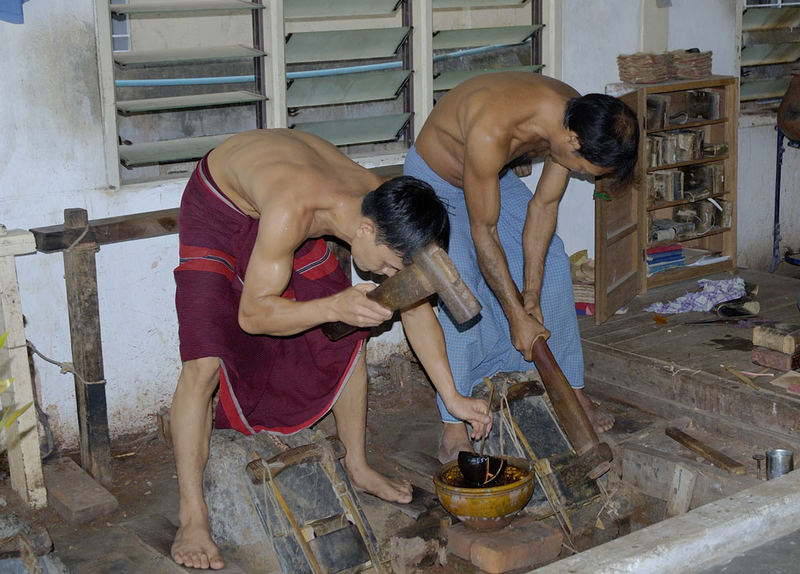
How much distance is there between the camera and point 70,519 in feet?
14.1

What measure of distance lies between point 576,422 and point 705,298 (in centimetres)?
243

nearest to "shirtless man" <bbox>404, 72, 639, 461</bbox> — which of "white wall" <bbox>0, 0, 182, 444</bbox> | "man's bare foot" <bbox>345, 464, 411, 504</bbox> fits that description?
"man's bare foot" <bbox>345, 464, 411, 504</bbox>

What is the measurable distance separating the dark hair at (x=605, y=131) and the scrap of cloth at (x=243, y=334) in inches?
45.4

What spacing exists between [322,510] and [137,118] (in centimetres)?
531

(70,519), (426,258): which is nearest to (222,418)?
(70,519)

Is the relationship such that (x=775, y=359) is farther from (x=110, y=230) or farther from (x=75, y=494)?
(x=75, y=494)

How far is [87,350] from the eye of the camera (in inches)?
178

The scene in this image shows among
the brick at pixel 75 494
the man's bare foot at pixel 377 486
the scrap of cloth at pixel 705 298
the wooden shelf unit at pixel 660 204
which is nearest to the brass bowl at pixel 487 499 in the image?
the man's bare foot at pixel 377 486

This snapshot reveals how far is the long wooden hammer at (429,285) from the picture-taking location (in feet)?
11.1

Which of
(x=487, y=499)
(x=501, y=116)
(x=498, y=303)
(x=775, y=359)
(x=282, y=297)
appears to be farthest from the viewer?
(x=775, y=359)

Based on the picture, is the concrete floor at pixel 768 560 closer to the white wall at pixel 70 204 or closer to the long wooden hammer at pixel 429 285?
the long wooden hammer at pixel 429 285

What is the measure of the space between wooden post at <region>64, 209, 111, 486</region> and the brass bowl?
5.37 feet

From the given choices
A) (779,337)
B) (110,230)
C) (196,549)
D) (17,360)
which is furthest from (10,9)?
(779,337)

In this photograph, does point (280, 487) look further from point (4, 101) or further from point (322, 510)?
point (4, 101)
